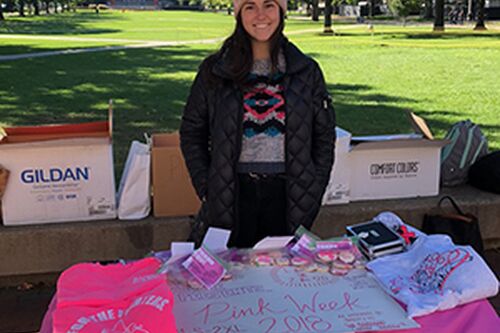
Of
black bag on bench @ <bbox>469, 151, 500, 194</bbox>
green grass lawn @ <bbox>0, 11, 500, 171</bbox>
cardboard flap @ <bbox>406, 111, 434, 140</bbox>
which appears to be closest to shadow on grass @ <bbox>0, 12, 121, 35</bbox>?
green grass lawn @ <bbox>0, 11, 500, 171</bbox>

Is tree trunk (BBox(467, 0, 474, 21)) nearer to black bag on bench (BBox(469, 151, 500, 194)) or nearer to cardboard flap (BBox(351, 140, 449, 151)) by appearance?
black bag on bench (BBox(469, 151, 500, 194))

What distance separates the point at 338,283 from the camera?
2.10 m

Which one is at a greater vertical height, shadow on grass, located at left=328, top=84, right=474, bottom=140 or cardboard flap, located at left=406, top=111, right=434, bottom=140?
cardboard flap, located at left=406, top=111, right=434, bottom=140

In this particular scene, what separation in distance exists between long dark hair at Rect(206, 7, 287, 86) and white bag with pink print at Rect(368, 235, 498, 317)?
100 cm

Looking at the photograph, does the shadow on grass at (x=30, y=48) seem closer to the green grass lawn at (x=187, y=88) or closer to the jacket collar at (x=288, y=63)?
the green grass lawn at (x=187, y=88)

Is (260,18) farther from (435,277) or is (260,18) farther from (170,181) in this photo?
(170,181)

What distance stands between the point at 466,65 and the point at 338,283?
15.6 m

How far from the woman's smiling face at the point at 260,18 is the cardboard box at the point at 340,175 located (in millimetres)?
1860

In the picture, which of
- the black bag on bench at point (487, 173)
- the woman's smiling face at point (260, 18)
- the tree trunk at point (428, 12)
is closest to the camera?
the woman's smiling face at point (260, 18)

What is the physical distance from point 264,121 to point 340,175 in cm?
194

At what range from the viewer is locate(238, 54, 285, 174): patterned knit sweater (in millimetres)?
2660

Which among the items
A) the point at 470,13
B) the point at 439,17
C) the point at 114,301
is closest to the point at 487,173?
the point at 114,301

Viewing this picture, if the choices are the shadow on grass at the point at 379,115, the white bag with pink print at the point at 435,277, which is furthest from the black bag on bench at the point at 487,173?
the white bag with pink print at the point at 435,277

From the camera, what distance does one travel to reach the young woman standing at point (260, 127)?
2639 millimetres
